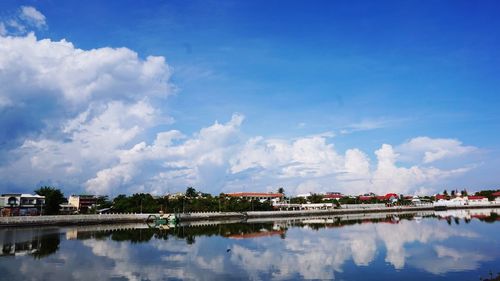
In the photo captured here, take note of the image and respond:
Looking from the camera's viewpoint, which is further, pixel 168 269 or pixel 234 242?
pixel 234 242

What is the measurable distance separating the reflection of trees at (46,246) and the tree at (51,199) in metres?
40.2

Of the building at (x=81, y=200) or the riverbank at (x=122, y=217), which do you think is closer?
the riverbank at (x=122, y=217)

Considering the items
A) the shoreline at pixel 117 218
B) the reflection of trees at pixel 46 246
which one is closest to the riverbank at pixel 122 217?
the shoreline at pixel 117 218

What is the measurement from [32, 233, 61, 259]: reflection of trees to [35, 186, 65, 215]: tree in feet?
132

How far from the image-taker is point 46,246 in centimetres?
4644

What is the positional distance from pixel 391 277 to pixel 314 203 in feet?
482

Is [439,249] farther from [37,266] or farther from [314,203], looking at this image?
[314,203]

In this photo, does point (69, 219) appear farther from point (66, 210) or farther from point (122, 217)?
point (66, 210)

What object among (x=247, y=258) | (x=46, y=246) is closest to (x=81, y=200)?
(x=46, y=246)

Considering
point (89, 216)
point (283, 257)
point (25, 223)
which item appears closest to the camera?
point (283, 257)

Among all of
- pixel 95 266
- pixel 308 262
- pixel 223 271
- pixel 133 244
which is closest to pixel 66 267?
pixel 95 266

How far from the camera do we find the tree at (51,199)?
92812mm

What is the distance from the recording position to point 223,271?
32656mm

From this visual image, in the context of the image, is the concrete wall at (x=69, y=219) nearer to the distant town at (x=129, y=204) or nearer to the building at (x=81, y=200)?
the distant town at (x=129, y=204)
